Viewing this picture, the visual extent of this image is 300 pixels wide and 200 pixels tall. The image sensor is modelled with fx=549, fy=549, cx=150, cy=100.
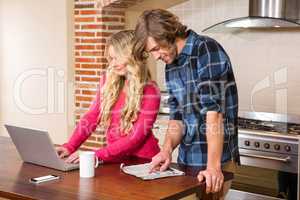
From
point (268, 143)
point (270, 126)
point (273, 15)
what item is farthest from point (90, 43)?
point (268, 143)

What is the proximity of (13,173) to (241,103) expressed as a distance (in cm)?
265

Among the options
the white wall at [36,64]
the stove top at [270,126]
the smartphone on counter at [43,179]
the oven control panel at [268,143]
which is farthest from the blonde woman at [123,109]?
the white wall at [36,64]

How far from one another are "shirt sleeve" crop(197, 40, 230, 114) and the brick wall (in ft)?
8.37

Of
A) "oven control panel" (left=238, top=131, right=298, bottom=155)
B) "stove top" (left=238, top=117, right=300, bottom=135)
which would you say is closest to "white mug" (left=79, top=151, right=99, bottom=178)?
"oven control panel" (left=238, top=131, right=298, bottom=155)

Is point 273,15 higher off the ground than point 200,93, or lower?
higher

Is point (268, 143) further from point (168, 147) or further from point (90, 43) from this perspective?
point (90, 43)

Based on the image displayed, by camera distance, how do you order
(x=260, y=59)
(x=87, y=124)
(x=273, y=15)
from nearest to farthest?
1. (x=87, y=124)
2. (x=273, y=15)
3. (x=260, y=59)

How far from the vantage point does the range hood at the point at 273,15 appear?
4152mm

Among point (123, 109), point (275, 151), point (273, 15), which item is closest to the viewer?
point (123, 109)

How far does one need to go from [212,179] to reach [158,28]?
2.38 feet

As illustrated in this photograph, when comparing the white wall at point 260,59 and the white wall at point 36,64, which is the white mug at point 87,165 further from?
the white wall at point 36,64

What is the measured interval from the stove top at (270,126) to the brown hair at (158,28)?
5.85 ft

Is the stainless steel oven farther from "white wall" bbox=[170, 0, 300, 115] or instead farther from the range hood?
the range hood

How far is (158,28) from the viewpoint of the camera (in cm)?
252
